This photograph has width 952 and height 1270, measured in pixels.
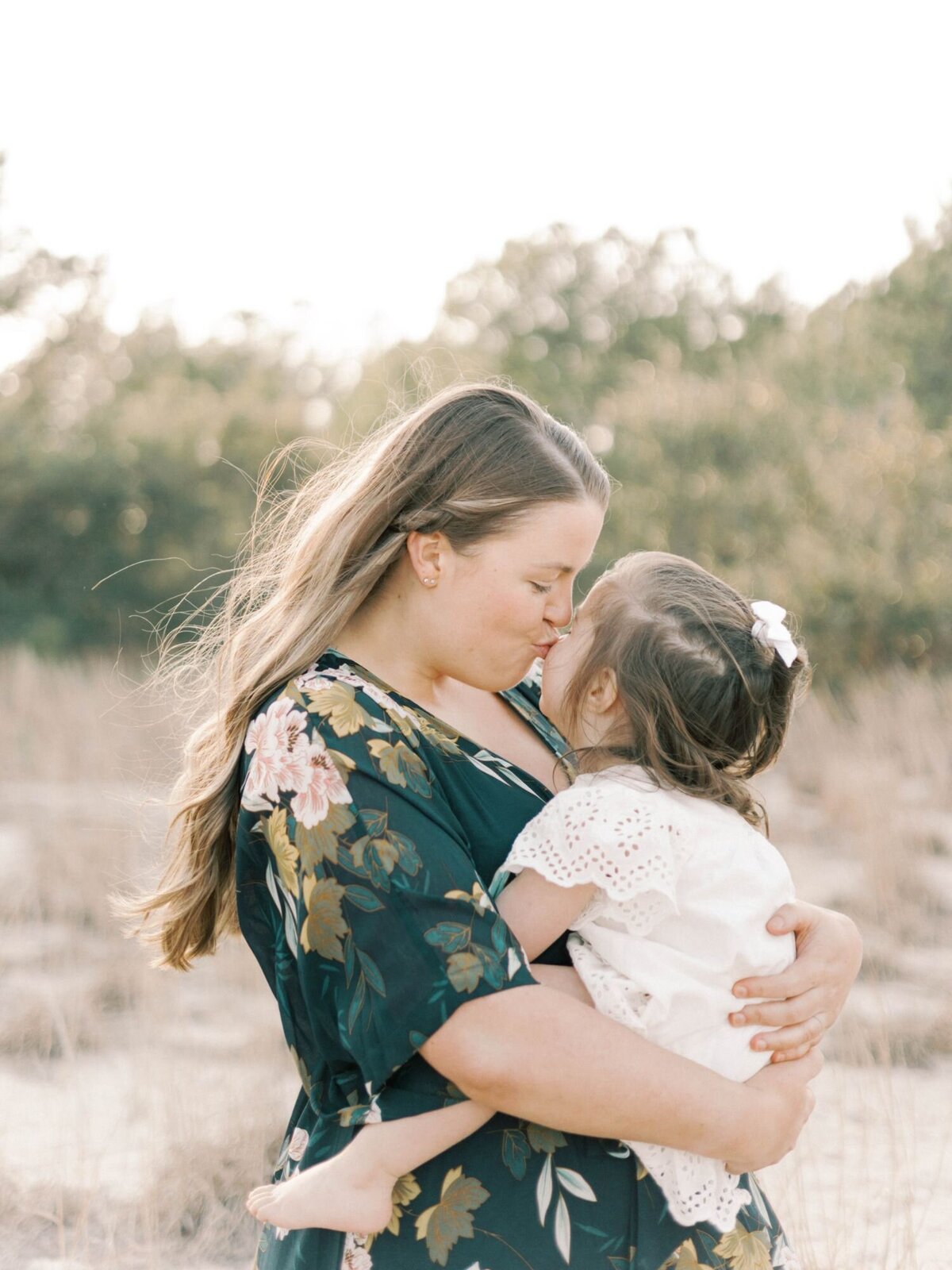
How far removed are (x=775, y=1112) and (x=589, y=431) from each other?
18691mm

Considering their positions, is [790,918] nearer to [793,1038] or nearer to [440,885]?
[793,1038]

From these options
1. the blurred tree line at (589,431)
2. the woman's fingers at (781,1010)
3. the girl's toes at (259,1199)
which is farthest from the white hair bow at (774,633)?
the blurred tree line at (589,431)

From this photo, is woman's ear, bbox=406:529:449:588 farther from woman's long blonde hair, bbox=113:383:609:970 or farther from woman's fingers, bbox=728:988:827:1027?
woman's fingers, bbox=728:988:827:1027

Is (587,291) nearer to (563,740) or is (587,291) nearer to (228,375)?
(228,375)

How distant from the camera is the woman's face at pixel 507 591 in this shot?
180cm

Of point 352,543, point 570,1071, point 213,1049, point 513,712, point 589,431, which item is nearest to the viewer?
point 570,1071

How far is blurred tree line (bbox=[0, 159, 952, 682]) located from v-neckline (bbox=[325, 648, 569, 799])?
7930mm

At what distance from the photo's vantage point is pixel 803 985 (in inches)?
69.5

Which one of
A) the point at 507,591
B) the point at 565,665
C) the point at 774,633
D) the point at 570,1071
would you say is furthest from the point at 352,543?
the point at 570,1071

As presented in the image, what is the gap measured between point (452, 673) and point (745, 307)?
27780 millimetres

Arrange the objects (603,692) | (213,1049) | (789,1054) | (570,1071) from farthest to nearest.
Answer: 1. (213,1049)
2. (603,692)
3. (789,1054)
4. (570,1071)

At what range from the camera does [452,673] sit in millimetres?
1879

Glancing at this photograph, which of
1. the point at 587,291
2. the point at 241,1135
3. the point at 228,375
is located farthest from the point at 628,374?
the point at 241,1135

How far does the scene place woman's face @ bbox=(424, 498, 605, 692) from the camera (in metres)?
1.80
